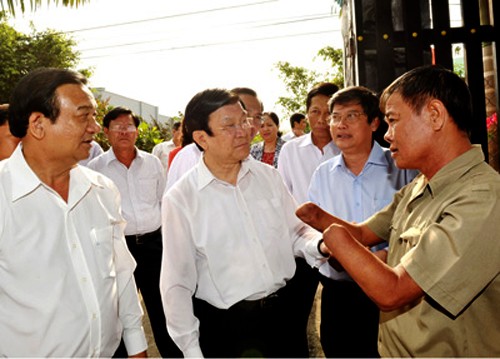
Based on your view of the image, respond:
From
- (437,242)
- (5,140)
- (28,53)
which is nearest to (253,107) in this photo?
(5,140)

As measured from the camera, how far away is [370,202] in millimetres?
3215

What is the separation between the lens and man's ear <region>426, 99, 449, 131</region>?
6.10 ft

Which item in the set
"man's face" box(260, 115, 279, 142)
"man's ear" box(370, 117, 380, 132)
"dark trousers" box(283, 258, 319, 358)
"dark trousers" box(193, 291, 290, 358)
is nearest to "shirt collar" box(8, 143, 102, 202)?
"dark trousers" box(193, 291, 290, 358)

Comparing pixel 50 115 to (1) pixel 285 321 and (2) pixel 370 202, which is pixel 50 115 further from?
(2) pixel 370 202

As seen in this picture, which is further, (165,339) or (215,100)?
(165,339)

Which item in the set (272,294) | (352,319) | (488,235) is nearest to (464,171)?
(488,235)

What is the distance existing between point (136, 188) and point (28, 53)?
62.7 ft

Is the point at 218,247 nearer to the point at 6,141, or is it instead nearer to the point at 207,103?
the point at 207,103

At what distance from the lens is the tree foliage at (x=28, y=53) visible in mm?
20172

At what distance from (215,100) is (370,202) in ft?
3.90

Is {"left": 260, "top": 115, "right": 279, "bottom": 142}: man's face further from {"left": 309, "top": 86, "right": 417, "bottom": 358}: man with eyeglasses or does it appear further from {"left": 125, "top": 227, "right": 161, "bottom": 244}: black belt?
{"left": 309, "top": 86, "right": 417, "bottom": 358}: man with eyeglasses

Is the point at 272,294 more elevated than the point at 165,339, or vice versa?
the point at 272,294

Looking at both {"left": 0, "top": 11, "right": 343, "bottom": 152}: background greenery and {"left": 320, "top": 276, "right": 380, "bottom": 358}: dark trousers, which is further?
{"left": 0, "top": 11, "right": 343, "bottom": 152}: background greenery

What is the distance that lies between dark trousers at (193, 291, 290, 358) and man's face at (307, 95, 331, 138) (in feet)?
6.43
